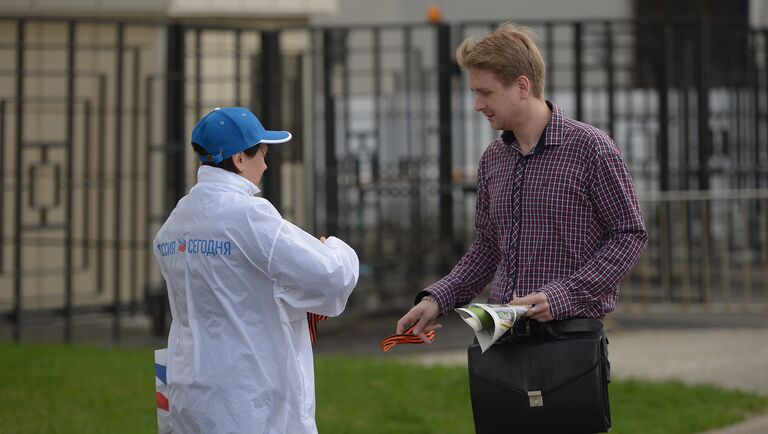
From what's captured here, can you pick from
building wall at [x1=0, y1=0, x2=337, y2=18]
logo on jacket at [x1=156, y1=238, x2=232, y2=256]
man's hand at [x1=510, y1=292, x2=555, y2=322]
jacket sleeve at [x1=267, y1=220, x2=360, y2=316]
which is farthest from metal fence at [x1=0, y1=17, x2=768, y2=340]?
man's hand at [x1=510, y1=292, x2=555, y2=322]

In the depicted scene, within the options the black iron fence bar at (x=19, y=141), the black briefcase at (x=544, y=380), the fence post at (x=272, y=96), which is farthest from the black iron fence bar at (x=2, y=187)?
the black briefcase at (x=544, y=380)

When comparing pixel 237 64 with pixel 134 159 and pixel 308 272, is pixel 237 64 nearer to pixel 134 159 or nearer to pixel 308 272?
pixel 134 159

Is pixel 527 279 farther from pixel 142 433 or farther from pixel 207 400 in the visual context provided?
pixel 142 433

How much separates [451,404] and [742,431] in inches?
66.3

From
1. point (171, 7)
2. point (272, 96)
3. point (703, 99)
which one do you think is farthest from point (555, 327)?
point (703, 99)

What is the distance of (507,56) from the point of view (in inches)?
161

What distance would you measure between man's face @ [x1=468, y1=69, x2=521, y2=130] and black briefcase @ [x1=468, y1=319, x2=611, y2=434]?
63 centimetres

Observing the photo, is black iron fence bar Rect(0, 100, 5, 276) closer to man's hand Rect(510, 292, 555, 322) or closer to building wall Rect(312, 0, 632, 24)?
man's hand Rect(510, 292, 555, 322)

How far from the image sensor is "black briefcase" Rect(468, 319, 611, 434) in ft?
13.1

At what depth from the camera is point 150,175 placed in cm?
1131

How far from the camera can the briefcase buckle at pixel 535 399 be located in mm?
4012

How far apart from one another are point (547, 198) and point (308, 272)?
2.51 ft

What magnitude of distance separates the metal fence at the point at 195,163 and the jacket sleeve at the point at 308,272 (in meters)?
6.63

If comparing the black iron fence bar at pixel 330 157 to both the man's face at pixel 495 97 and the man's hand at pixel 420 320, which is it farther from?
the man's face at pixel 495 97
